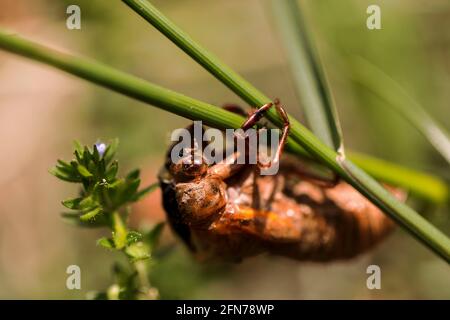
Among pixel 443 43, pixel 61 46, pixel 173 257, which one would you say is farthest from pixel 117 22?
pixel 443 43

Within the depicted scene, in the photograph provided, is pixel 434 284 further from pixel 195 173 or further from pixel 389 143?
pixel 195 173

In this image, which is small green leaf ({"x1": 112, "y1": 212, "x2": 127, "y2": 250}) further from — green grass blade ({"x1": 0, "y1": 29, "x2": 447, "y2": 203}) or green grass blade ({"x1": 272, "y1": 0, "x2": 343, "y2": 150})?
green grass blade ({"x1": 272, "y1": 0, "x2": 343, "y2": 150})

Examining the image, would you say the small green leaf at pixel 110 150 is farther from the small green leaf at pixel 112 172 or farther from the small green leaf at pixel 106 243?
the small green leaf at pixel 106 243
